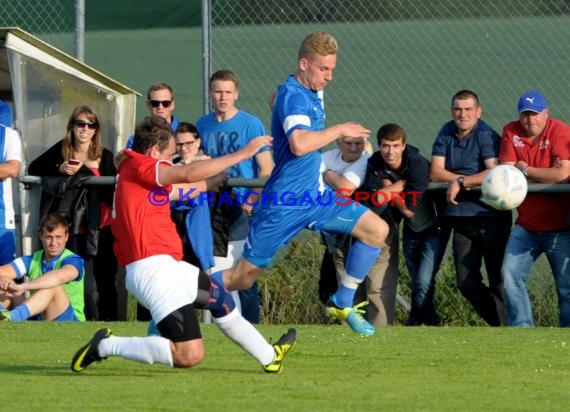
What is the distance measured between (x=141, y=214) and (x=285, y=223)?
6.52 ft

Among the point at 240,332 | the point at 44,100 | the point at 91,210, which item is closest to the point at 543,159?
the point at 91,210

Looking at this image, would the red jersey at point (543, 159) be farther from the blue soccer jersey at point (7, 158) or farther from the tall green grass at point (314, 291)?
the blue soccer jersey at point (7, 158)

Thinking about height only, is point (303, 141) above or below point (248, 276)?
above

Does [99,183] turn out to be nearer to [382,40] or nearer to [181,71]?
[382,40]

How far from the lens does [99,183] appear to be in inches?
444

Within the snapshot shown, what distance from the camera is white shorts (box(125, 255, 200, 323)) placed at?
7234mm

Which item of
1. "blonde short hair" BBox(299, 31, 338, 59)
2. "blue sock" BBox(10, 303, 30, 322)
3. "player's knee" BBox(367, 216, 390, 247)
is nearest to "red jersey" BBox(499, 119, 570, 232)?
"player's knee" BBox(367, 216, 390, 247)

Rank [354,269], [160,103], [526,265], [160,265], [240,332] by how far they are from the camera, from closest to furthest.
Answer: [160,265] → [240,332] → [354,269] → [526,265] → [160,103]

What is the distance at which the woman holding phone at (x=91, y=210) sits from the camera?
37.2ft

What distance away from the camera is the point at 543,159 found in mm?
10672

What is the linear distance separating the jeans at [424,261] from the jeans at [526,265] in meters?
0.65

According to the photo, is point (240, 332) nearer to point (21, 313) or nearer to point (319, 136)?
point (319, 136)

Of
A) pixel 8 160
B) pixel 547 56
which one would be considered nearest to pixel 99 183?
pixel 8 160

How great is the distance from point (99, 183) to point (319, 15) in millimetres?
3212
